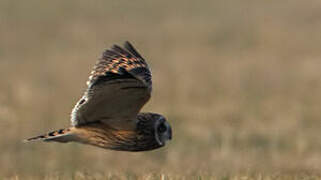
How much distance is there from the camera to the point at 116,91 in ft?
19.9

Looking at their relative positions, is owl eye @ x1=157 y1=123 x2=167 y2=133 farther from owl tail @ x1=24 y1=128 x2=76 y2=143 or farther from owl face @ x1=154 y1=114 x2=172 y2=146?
owl tail @ x1=24 y1=128 x2=76 y2=143

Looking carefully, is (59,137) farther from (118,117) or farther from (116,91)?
(116,91)

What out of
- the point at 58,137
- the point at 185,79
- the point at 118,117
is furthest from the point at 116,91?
the point at 185,79

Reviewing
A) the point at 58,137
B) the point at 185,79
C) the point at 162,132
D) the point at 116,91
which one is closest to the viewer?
the point at 116,91

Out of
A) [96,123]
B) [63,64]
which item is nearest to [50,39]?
A: [63,64]

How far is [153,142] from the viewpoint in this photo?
6797 mm

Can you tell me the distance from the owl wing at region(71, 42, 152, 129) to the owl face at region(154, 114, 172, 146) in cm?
17

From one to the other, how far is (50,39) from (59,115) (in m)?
5.74

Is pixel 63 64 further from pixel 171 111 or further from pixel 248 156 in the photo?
pixel 248 156

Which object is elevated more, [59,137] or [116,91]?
[116,91]

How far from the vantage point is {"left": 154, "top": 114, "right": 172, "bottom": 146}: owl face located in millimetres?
6746

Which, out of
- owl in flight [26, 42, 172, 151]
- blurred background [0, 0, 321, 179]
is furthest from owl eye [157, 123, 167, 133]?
blurred background [0, 0, 321, 179]

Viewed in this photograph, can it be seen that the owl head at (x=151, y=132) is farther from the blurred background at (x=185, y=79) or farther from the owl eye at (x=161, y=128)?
the blurred background at (x=185, y=79)

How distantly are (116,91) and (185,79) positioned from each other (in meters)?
6.97
